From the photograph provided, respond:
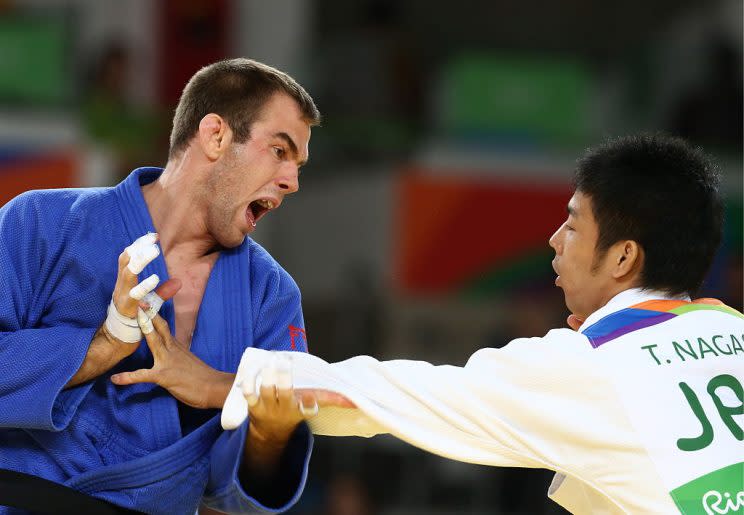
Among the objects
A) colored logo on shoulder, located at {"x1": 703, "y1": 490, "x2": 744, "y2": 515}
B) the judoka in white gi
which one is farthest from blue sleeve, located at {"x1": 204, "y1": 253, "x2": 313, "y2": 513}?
colored logo on shoulder, located at {"x1": 703, "y1": 490, "x2": 744, "y2": 515}

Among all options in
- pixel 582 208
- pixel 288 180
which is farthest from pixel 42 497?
pixel 582 208

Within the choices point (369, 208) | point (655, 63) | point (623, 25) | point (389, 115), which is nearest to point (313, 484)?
point (369, 208)

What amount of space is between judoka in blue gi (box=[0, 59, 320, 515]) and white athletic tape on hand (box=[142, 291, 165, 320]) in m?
0.02

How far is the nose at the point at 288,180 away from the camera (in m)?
2.88

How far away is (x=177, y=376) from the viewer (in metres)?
2.66

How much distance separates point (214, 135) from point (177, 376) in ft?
1.99

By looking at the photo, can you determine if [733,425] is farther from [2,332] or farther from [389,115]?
[389,115]

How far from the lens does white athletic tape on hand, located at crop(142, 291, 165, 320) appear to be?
8.59ft

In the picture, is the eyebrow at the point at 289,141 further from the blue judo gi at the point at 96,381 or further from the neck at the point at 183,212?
the blue judo gi at the point at 96,381

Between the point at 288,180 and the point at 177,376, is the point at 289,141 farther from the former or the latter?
the point at 177,376

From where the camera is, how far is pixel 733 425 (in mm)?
2496

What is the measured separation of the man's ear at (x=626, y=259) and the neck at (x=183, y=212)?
970mm

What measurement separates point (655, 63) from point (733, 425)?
8.07 m

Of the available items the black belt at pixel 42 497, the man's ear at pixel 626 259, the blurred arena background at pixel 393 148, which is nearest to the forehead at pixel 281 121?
the man's ear at pixel 626 259
